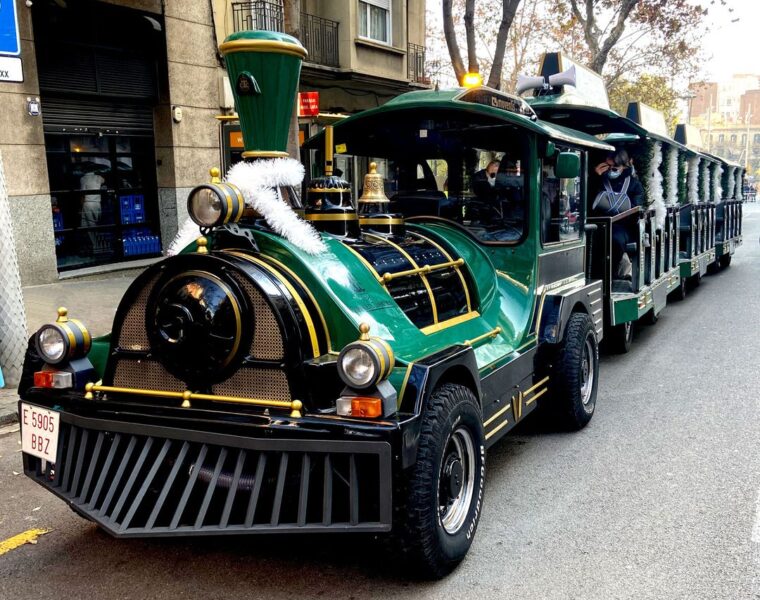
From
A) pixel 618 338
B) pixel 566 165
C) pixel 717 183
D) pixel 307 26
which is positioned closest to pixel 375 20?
pixel 307 26

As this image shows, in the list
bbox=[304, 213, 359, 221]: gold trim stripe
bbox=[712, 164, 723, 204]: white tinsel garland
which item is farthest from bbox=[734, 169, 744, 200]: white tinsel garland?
bbox=[304, 213, 359, 221]: gold trim stripe

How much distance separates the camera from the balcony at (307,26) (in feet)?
43.0

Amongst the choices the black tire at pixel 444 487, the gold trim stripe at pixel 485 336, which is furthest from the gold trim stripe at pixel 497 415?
the gold trim stripe at pixel 485 336

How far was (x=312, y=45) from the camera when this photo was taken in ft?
49.9

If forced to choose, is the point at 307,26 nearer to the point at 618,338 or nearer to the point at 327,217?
the point at 618,338

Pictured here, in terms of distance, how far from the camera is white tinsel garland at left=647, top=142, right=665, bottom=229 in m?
8.37

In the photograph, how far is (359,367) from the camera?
2.91m

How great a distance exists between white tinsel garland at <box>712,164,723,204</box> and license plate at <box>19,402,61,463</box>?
13.2 meters

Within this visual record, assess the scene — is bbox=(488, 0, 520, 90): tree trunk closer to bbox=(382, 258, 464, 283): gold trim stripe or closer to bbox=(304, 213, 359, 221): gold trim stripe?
bbox=(382, 258, 464, 283): gold trim stripe

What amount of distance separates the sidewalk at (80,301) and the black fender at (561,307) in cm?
497

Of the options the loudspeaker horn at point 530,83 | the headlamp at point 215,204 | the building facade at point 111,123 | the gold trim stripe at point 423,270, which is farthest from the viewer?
the building facade at point 111,123

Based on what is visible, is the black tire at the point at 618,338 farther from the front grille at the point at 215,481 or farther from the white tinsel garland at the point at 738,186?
the white tinsel garland at the point at 738,186

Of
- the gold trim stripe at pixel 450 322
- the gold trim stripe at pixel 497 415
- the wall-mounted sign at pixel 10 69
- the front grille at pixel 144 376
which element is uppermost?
the wall-mounted sign at pixel 10 69

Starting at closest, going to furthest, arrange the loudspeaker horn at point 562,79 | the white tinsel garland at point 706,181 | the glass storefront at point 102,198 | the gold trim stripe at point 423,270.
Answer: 1. the gold trim stripe at point 423,270
2. the loudspeaker horn at point 562,79
3. the glass storefront at point 102,198
4. the white tinsel garland at point 706,181
